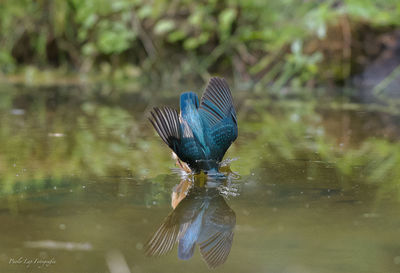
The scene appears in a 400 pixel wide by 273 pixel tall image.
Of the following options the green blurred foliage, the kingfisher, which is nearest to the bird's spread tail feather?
the kingfisher

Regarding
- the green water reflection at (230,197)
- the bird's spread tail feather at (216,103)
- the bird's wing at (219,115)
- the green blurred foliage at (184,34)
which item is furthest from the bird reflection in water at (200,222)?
the green blurred foliage at (184,34)

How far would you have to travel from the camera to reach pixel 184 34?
325 inches

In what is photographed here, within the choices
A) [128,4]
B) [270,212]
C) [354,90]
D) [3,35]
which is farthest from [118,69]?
[270,212]

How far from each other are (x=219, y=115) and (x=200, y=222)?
0.91 m

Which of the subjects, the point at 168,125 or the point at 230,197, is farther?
the point at 168,125

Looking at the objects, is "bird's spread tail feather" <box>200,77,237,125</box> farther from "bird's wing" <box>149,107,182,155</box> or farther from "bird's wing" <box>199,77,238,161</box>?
"bird's wing" <box>149,107,182,155</box>

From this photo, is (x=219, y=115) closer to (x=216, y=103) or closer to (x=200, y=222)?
(x=216, y=103)

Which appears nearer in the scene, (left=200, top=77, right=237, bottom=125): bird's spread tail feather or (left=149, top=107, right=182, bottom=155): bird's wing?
(left=149, top=107, right=182, bottom=155): bird's wing

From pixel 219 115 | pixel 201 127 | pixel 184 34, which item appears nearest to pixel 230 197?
pixel 201 127

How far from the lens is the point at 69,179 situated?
101 inches

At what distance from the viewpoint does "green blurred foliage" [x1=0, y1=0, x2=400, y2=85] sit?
24.6ft

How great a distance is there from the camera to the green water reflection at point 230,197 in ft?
5.43

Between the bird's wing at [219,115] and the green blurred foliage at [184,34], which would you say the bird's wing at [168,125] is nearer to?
the bird's wing at [219,115]

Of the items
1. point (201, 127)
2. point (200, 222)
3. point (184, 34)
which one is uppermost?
point (184, 34)
